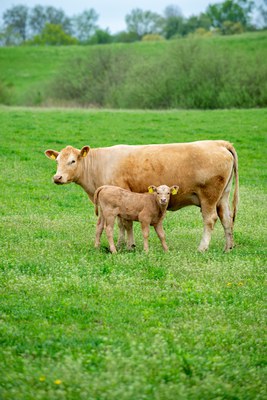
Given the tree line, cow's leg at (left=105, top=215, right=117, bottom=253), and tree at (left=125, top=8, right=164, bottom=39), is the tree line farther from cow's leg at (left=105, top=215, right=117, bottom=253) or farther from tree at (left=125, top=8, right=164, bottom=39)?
cow's leg at (left=105, top=215, right=117, bottom=253)

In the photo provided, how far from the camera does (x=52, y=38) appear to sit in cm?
12225

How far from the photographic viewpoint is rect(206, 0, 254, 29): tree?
13162 centimetres

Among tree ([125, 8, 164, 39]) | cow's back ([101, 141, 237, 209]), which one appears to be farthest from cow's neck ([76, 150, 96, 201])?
tree ([125, 8, 164, 39])

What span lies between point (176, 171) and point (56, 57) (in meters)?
70.1

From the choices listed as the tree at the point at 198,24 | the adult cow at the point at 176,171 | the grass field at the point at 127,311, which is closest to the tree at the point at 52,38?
the tree at the point at 198,24

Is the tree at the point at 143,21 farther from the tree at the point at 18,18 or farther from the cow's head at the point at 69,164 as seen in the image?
the cow's head at the point at 69,164

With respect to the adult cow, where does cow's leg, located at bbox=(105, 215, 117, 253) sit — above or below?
below

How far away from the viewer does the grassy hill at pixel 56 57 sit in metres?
52.1

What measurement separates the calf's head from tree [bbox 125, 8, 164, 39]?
435 feet

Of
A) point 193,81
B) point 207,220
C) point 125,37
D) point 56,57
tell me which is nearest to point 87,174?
point 207,220

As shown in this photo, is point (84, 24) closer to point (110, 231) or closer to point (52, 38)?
point (52, 38)

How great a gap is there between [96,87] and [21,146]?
30.1 m

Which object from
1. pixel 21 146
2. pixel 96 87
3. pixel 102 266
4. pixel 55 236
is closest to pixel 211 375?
pixel 102 266

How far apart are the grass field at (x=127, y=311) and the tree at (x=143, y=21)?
424ft
